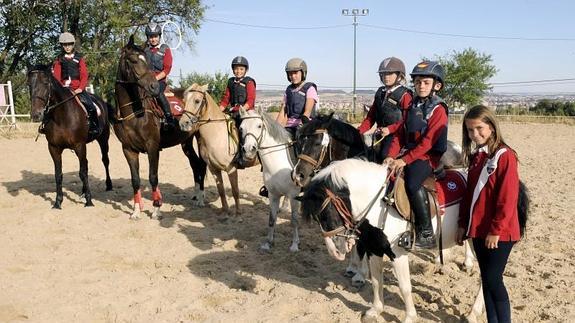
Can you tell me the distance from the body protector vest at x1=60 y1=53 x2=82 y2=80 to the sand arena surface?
2340mm

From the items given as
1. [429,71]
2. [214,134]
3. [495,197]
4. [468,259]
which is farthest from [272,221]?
[495,197]

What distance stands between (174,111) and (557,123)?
26.5 m

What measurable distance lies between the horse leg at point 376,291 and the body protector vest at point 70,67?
6.50 meters

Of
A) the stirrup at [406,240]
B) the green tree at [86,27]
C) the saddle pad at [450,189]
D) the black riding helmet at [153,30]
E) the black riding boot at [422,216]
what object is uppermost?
the green tree at [86,27]

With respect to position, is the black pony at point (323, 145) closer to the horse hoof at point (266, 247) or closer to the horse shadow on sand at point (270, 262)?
the horse shadow on sand at point (270, 262)

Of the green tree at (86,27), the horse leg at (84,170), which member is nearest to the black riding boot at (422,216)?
the horse leg at (84,170)

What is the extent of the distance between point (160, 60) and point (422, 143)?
219 inches

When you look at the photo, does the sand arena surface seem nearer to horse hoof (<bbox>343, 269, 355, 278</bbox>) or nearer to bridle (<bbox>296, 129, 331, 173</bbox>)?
horse hoof (<bbox>343, 269, 355, 278</bbox>)

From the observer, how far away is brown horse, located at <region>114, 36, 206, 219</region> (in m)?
7.06

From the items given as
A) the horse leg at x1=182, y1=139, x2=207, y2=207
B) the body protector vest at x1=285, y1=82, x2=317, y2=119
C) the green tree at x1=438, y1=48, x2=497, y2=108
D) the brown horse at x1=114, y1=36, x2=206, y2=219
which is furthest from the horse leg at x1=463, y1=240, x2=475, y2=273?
the green tree at x1=438, y1=48, x2=497, y2=108

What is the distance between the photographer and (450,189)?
13.1 feet

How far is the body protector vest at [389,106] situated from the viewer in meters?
4.93

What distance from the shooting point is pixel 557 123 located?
27.1 metres

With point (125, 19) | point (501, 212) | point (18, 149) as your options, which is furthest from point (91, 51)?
point (501, 212)
